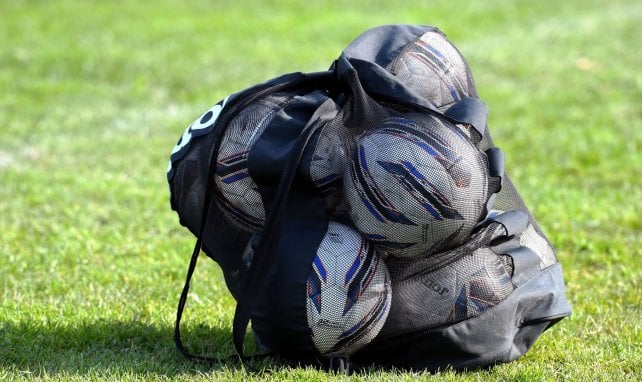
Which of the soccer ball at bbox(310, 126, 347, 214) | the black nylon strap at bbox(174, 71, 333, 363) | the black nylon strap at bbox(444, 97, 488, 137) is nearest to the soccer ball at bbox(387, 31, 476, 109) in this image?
the black nylon strap at bbox(444, 97, 488, 137)

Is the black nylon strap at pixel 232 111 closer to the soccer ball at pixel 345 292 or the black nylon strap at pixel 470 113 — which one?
the soccer ball at pixel 345 292

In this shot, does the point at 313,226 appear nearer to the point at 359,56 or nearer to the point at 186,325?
the point at 359,56

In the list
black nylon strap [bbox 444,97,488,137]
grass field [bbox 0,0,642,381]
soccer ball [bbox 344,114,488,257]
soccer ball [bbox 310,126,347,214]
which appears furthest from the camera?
grass field [bbox 0,0,642,381]

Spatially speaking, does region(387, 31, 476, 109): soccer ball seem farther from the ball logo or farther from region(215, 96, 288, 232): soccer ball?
the ball logo

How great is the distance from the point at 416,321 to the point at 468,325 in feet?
0.64

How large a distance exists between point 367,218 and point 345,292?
0.91ft

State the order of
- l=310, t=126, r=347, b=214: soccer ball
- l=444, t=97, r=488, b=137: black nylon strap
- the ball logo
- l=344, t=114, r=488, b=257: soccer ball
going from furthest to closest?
the ball logo < l=444, t=97, r=488, b=137: black nylon strap < l=310, t=126, r=347, b=214: soccer ball < l=344, t=114, r=488, b=257: soccer ball

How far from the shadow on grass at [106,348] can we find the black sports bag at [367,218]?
0.17 m

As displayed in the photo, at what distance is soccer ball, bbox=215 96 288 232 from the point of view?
387cm

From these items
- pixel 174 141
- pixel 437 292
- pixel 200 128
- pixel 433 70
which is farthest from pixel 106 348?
pixel 174 141

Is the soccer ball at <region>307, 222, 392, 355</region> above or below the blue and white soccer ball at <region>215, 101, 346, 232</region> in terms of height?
below

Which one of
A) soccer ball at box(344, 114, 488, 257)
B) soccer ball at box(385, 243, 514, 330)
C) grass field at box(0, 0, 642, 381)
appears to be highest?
soccer ball at box(344, 114, 488, 257)

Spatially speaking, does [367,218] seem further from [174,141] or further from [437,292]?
[174,141]

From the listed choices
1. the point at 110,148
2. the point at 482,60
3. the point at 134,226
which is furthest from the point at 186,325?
the point at 482,60
